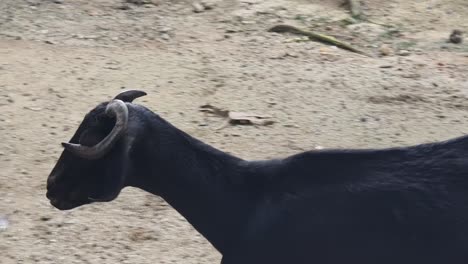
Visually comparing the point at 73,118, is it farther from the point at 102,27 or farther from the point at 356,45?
the point at 356,45

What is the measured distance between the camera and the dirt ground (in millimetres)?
6523

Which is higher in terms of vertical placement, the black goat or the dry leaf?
the black goat

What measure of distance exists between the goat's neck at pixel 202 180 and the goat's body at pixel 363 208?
10cm

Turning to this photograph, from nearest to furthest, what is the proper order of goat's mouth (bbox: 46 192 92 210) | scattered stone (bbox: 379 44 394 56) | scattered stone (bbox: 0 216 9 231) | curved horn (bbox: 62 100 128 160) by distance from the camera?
1. curved horn (bbox: 62 100 128 160)
2. goat's mouth (bbox: 46 192 92 210)
3. scattered stone (bbox: 0 216 9 231)
4. scattered stone (bbox: 379 44 394 56)

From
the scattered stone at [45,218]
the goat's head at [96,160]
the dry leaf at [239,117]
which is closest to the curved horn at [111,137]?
the goat's head at [96,160]

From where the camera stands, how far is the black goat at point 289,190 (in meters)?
4.36

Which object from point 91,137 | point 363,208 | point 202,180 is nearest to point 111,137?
point 91,137

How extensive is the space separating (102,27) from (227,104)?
2.10 m

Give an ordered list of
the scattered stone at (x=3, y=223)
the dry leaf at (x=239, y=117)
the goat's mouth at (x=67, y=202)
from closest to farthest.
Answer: the goat's mouth at (x=67, y=202), the scattered stone at (x=3, y=223), the dry leaf at (x=239, y=117)

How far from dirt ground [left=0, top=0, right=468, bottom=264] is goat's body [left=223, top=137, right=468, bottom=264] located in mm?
1710

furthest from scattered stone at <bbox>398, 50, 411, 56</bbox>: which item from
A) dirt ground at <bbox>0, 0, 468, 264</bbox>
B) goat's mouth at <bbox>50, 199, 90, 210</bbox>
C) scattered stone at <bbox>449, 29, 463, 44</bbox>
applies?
goat's mouth at <bbox>50, 199, 90, 210</bbox>

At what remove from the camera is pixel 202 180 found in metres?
4.72

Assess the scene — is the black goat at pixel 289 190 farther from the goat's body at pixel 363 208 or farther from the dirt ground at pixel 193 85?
the dirt ground at pixel 193 85

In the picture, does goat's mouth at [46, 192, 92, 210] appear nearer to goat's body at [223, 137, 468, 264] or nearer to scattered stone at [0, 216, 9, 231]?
goat's body at [223, 137, 468, 264]
